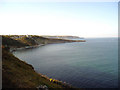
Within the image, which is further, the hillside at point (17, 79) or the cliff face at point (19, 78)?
the cliff face at point (19, 78)

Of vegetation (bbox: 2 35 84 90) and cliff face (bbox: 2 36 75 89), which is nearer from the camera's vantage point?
cliff face (bbox: 2 36 75 89)

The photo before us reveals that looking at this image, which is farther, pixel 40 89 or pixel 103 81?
pixel 103 81

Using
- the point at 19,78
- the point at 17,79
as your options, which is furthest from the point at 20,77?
the point at 17,79

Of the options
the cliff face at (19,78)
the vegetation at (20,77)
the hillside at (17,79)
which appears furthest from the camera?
the vegetation at (20,77)

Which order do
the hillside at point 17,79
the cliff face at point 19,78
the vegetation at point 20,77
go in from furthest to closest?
1. the vegetation at point 20,77
2. the cliff face at point 19,78
3. the hillside at point 17,79

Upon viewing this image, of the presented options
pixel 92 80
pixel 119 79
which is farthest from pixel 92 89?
pixel 119 79

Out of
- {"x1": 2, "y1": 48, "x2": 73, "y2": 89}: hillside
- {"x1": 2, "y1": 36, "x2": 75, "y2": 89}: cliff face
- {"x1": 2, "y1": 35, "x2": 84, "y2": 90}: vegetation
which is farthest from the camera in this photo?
{"x1": 2, "y1": 35, "x2": 84, "y2": 90}: vegetation

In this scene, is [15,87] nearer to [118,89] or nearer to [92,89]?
[92,89]

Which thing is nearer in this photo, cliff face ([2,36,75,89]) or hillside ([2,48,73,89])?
hillside ([2,48,73,89])

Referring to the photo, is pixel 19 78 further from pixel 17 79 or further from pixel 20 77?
pixel 17 79

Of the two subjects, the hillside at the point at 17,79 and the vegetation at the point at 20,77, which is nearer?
the hillside at the point at 17,79

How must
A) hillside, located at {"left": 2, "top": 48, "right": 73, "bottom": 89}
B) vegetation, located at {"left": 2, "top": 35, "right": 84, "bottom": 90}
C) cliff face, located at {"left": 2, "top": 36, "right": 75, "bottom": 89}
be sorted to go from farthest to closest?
vegetation, located at {"left": 2, "top": 35, "right": 84, "bottom": 90}, cliff face, located at {"left": 2, "top": 36, "right": 75, "bottom": 89}, hillside, located at {"left": 2, "top": 48, "right": 73, "bottom": 89}
